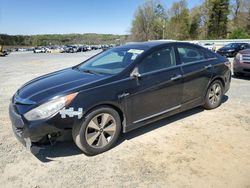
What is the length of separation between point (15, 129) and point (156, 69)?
2.31 metres

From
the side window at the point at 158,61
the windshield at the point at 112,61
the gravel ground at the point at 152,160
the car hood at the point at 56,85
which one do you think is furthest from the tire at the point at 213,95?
the car hood at the point at 56,85

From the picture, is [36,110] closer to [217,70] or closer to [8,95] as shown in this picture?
[217,70]

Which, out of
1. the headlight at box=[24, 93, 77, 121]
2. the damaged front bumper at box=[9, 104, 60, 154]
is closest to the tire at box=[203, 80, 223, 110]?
the headlight at box=[24, 93, 77, 121]

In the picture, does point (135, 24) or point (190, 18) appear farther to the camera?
point (135, 24)

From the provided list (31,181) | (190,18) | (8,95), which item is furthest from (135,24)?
(31,181)

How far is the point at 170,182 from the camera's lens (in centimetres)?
294

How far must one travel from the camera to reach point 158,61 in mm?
4270

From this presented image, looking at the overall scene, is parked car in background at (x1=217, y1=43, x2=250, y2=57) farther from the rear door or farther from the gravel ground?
the gravel ground

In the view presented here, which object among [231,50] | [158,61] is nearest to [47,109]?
[158,61]

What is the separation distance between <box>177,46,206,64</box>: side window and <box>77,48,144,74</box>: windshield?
88 cm

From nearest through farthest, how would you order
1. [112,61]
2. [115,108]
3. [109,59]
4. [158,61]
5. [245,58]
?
[115,108]
[158,61]
[112,61]
[109,59]
[245,58]

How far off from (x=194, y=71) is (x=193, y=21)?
194 feet

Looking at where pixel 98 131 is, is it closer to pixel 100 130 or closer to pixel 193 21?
pixel 100 130

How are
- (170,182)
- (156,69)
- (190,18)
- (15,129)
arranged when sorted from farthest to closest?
(190,18) → (156,69) → (15,129) → (170,182)
